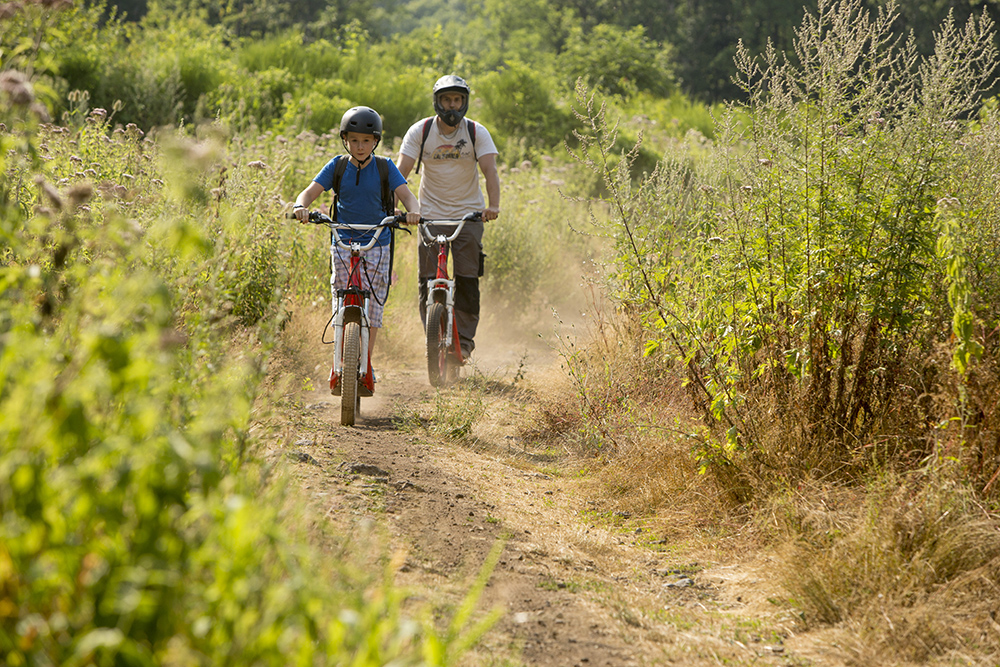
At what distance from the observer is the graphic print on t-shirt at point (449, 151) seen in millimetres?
7133

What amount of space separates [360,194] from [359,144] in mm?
337

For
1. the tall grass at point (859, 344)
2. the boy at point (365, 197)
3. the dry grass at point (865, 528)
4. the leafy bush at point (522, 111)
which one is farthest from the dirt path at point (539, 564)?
the leafy bush at point (522, 111)

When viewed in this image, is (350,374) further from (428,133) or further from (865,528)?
(865,528)

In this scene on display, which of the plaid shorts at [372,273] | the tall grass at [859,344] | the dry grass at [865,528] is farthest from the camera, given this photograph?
the plaid shorts at [372,273]

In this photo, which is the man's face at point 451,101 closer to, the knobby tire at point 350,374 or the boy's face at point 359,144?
the boy's face at point 359,144

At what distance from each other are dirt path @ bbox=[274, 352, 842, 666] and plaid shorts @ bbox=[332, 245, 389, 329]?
0.96 meters

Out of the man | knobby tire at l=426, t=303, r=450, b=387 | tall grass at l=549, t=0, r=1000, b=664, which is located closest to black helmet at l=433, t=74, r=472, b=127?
the man

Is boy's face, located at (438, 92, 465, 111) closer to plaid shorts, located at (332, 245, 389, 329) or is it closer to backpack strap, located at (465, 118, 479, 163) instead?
backpack strap, located at (465, 118, 479, 163)

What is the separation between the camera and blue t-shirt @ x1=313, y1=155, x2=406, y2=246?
6027 millimetres

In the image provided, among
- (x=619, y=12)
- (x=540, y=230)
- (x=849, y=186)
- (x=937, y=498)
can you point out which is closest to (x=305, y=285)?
(x=540, y=230)

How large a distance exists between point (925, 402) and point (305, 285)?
5.68 m

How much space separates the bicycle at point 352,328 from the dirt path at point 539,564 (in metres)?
0.33

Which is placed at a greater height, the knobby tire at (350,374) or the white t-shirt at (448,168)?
the white t-shirt at (448,168)

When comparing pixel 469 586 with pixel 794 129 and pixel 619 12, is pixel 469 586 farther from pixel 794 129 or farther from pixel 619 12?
pixel 619 12
